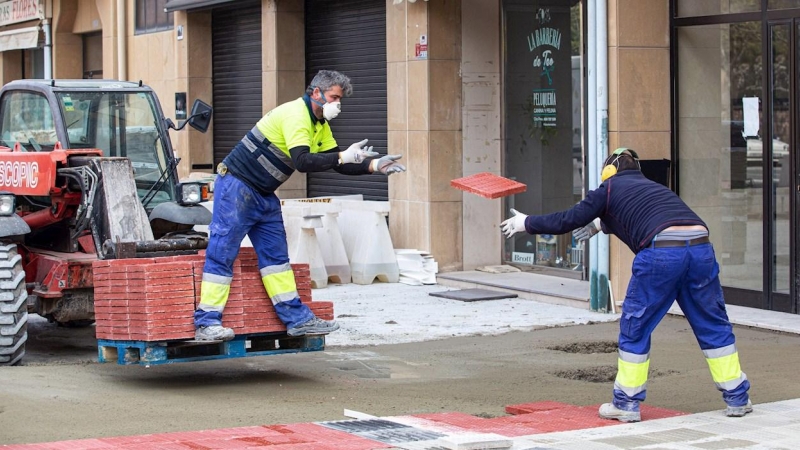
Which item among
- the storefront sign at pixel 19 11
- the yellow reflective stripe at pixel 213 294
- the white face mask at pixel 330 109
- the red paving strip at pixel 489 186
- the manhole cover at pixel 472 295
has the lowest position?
the manhole cover at pixel 472 295

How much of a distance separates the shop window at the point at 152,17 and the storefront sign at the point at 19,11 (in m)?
4.64

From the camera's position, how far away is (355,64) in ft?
55.3

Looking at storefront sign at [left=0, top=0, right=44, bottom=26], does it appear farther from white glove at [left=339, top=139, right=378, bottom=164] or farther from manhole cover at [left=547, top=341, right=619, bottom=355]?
white glove at [left=339, top=139, right=378, bottom=164]

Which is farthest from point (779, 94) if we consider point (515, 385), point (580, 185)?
point (515, 385)

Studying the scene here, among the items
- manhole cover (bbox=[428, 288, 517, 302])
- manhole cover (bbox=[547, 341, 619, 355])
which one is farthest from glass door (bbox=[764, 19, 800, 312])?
manhole cover (bbox=[428, 288, 517, 302])

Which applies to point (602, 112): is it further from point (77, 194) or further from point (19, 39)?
point (19, 39)

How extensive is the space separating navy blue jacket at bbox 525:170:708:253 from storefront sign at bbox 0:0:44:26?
20.6 metres

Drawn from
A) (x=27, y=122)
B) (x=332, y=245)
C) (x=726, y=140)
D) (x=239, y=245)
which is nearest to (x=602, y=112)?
(x=726, y=140)

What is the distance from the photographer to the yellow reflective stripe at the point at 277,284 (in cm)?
890

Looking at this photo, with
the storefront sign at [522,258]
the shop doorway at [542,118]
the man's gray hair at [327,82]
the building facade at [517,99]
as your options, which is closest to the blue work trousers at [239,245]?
the man's gray hair at [327,82]

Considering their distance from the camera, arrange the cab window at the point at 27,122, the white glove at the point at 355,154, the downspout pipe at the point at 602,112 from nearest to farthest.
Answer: the white glove at the point at 355,154, the cab window at the point at 27,122, the downspout pipe at the point at 602,112

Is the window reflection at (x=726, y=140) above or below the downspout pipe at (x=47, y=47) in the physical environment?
below

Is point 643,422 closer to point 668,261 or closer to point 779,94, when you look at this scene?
point 668,261

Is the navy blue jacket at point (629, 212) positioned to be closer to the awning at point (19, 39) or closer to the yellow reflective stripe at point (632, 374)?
the yellow reflective stripe at point (632, 374)
